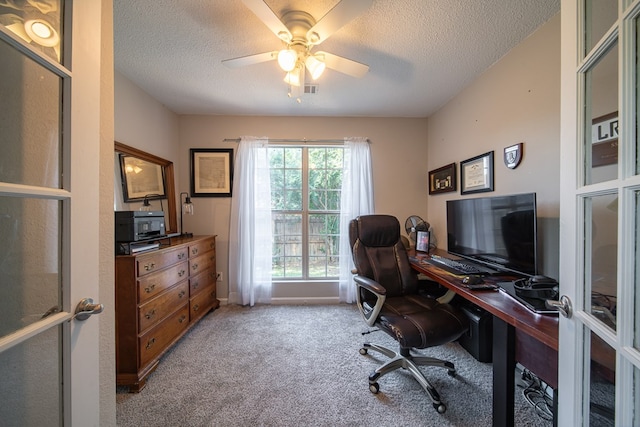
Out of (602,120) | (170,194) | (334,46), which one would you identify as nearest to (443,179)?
(334,46)

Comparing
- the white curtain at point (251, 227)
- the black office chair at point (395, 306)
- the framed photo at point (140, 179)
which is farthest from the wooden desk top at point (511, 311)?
the framed photo at point (140, 179)

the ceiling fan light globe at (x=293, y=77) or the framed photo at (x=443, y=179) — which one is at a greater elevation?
the ceiling fan light globe at (x=293, y=77)

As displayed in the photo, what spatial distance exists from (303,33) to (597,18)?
128 centimetres

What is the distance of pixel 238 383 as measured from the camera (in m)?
1.59

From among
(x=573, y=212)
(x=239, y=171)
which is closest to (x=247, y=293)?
(x=239, y=171)

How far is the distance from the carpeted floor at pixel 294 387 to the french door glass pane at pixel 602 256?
3.82 feet

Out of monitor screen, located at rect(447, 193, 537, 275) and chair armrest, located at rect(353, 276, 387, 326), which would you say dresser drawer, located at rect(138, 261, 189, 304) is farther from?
monitor screen, located at rect(447, 193, 537, 275)

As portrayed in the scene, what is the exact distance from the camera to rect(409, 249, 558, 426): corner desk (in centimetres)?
85

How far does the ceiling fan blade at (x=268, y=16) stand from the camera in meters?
1.09

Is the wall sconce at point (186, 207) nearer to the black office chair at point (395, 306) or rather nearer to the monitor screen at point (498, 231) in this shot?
the black office chair at point (395, 306)

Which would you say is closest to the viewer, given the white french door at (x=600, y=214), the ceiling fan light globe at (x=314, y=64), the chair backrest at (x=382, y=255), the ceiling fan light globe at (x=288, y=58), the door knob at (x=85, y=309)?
the white french door at (x=600, y=214)

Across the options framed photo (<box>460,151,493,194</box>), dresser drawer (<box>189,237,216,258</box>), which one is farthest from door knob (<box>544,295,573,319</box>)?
dresser drawer (<box>189,237,216,258</box>)

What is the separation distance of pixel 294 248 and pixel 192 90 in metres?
2.07

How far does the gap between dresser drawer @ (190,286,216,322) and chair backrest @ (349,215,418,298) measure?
169cm
